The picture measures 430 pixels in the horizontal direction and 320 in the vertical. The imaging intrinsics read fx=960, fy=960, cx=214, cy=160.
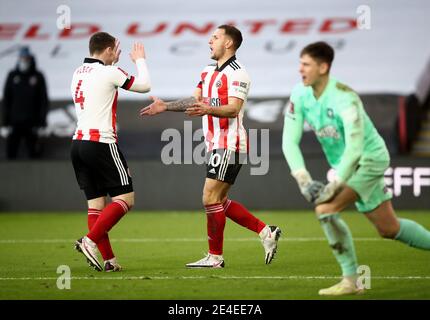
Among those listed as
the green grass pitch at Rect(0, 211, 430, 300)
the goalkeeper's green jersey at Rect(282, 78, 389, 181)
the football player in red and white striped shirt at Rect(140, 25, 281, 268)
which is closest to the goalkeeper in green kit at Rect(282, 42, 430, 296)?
the goalkeeper's green jersey at Rect(282, 78, 389, 181)

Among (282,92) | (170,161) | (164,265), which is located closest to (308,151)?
(282,92)

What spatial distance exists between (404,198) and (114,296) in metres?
9.40

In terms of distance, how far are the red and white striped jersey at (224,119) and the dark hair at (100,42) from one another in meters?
1.01

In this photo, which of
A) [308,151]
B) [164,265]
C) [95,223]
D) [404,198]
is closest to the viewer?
[95,223]

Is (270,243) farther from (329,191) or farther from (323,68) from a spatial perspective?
(323,68)

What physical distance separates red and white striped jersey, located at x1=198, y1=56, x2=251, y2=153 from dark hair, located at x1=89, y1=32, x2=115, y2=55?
3.32 feet

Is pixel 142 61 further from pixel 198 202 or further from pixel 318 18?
pixel 318 18

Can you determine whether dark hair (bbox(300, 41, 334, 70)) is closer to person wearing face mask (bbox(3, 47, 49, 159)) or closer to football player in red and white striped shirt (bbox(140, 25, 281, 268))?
football player in red and white striped shirt (bbox(140, 25, 281, 268))

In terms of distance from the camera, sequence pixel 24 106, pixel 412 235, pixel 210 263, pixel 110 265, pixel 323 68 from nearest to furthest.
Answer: pixel 323 68 < pixel 412 235 < pixel 110 265 < pixel 210 263 < pixel 24 106

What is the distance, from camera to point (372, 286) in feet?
23.7

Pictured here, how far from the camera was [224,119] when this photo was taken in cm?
862

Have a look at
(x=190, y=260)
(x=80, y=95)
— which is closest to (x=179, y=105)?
(x=80, y=95)

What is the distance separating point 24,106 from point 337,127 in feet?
37.5

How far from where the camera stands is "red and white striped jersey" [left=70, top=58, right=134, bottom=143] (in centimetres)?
820
